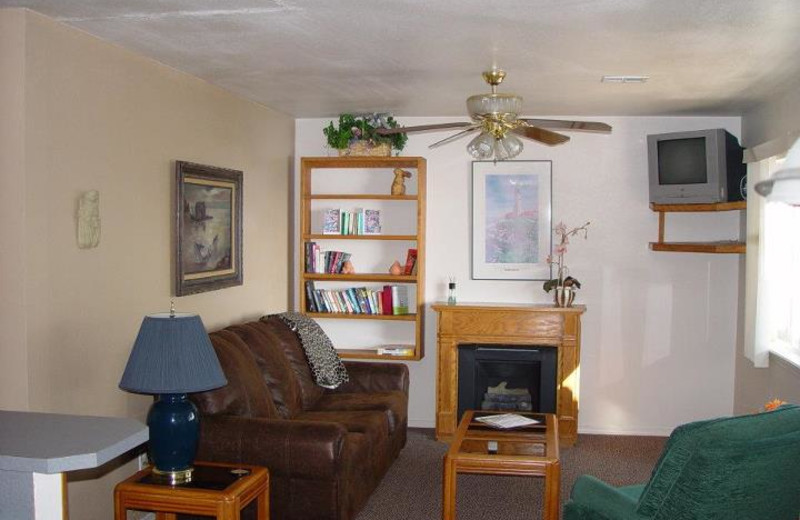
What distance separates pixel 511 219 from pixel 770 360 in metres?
2.05

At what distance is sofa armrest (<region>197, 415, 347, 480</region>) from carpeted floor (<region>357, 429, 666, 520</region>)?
2.36 ft

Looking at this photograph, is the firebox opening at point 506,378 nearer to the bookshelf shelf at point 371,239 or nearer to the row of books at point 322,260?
the bookshelf shelf at point 371,239

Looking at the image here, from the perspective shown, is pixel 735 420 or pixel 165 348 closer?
pixel 735 420

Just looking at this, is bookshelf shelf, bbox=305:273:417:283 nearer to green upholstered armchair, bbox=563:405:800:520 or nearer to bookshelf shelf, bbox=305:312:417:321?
bookshelf shelf, bbox=305:312:417:321

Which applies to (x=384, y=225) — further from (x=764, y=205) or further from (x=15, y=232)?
(x=15, y=232)

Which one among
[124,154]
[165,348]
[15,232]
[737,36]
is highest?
[737,36]

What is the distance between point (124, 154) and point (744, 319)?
424 cm

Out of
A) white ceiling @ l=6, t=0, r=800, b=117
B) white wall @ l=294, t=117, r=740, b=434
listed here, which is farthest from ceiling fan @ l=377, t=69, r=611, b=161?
white wall @ l=294, t=117, r=740, b=434

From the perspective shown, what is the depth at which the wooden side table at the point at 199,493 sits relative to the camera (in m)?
3.28

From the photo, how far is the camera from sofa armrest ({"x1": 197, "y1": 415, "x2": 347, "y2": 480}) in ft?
12.5

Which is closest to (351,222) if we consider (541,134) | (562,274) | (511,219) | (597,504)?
(511,219)

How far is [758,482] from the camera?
8.82 ft

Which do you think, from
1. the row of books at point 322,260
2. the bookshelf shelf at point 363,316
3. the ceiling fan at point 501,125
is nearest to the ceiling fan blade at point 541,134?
the ceiling fan at point 501,125

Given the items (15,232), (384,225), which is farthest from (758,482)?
(384,225)
